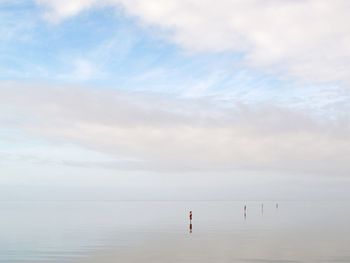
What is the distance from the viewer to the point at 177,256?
174 ft

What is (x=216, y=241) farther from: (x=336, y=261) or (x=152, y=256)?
(x=336, y=261)

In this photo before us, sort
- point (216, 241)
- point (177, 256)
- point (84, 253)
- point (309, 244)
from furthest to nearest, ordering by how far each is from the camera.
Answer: point (216, 241), point (309, 244), point (84, 253), point (177, 256)

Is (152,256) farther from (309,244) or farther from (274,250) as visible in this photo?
(309,244)

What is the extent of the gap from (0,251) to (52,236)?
2116cm

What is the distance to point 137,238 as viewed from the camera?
75.3 meters

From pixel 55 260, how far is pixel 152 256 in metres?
10.9

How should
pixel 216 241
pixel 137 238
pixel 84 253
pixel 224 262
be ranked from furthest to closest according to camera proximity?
pixel 137 238 → pixel 216 241 → pixel 84 253 → pixel 224 262

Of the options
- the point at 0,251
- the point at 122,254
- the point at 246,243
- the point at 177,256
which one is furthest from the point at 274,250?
the point at 0,251

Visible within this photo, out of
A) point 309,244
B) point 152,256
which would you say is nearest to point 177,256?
point 152,256

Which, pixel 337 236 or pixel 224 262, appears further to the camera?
pixel 337 236

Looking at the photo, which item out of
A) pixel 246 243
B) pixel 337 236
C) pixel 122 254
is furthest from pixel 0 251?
pixel 337 236

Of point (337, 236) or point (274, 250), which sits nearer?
point (274, 250)

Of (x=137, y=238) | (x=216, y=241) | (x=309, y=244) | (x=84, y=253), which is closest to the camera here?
(x=84, y=253)

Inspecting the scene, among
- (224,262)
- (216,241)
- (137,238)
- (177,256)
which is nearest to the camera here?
(224,262)
